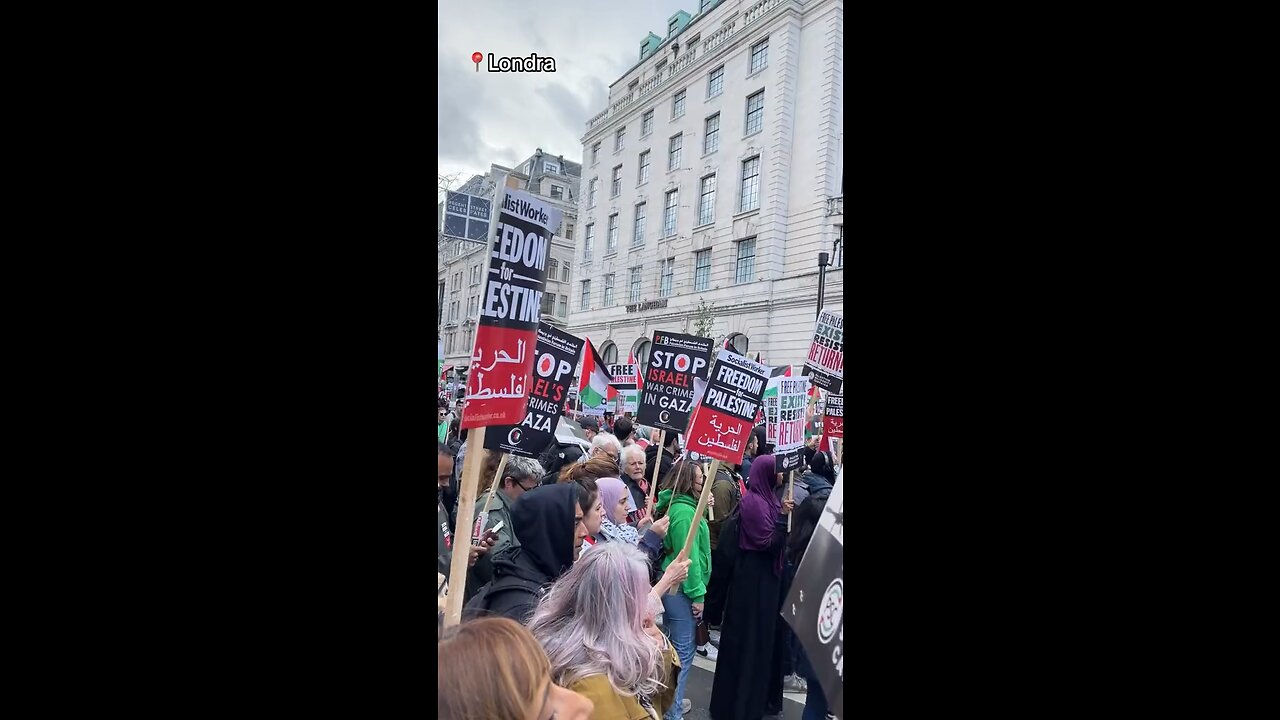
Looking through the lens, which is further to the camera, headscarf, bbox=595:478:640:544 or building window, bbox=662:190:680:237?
headscarf, bbox=595:478:640:544

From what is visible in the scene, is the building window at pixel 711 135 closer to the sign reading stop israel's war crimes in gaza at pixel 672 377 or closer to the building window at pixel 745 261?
the building window at pixel 745 261

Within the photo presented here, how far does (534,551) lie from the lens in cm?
203

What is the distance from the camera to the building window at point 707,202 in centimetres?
215

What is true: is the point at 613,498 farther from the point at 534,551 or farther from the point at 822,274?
the point at 822,274

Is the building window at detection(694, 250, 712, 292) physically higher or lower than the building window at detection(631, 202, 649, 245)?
lower

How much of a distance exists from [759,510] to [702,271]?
4.03 ft

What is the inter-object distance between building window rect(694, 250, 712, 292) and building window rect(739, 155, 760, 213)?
0.66ft

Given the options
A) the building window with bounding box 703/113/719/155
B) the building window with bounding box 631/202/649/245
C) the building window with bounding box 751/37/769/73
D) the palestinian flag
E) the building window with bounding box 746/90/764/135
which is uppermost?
the building window with bounding box 751/37/769/73

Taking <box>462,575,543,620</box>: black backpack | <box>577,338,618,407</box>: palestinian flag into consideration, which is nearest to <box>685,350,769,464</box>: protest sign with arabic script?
<box>462,575,543,620</box>: black backpack

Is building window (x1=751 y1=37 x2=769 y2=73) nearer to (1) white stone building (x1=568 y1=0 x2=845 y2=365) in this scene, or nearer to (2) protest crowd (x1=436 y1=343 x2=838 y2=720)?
(1) white stone building (x1=568 y1=0 x2=845 y2=365)

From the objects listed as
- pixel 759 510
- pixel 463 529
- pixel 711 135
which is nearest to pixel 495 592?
pixel 463 529

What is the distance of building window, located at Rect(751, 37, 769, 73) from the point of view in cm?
212

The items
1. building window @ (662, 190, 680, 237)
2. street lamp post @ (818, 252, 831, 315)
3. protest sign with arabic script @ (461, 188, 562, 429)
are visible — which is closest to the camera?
protest sign with arabic script @ (461, 188, 562, 429)
